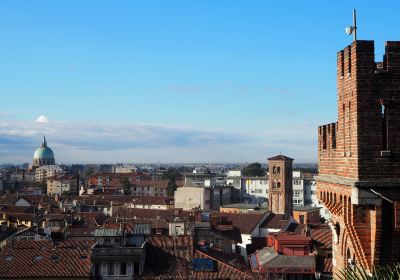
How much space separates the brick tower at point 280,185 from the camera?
98.5 metres

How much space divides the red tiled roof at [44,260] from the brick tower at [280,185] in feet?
193

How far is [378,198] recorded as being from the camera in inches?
437

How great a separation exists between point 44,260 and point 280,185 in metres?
63.7

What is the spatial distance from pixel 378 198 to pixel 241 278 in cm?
2733

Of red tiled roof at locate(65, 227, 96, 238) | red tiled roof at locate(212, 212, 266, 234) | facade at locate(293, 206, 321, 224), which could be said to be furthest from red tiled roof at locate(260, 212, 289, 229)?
red tiled roof at locate(65, 227, 96, 238)

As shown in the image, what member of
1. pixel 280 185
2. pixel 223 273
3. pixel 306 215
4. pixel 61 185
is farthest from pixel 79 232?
pixel 61 185

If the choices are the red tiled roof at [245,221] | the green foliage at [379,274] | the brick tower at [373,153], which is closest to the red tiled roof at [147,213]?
the red tiled roof at [245,221]

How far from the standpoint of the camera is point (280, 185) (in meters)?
99.6

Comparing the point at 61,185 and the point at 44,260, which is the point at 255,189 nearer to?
the point at 61,185

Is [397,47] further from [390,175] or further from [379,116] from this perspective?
[390,175]

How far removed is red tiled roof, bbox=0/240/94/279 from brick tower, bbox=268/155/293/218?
5885 cm

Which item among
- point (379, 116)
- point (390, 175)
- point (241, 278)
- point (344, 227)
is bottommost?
point (241, 278)

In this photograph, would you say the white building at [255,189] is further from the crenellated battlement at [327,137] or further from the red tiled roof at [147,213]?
the crenellated battlement at [327,137]

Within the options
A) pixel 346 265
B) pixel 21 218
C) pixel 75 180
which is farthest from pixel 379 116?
pixel 75 180
